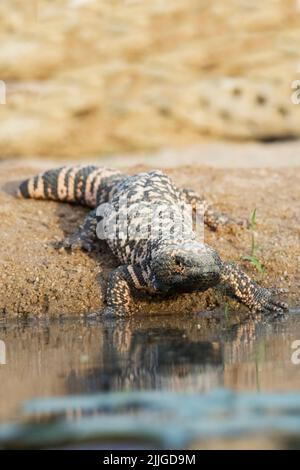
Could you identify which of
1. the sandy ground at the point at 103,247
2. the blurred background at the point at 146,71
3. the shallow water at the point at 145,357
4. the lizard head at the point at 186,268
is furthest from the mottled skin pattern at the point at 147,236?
the blurred background at the point at 146,71

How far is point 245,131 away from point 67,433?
988cm

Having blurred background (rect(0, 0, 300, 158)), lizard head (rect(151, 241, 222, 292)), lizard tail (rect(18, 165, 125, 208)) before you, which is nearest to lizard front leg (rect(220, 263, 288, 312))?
lizard head (rect(151, 241, 222, 292))

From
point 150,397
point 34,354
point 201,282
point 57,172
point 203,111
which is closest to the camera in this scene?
point 150,397

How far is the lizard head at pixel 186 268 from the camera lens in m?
6.51

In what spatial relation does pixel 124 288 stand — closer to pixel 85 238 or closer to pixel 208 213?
pixel 85 238

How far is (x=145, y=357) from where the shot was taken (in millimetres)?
5484

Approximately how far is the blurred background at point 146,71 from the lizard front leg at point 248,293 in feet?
20.8

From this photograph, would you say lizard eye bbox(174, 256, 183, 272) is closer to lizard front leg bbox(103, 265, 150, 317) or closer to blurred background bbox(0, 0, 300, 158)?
lizard front leg bbox(103, 265, 150, 317)

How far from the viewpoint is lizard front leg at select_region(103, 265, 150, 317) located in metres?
7.07

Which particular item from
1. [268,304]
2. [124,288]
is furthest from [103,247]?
[268,304]

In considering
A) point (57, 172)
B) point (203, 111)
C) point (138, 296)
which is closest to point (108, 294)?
point (138, 296)

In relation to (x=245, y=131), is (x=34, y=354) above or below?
below

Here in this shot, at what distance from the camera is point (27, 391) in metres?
4.77

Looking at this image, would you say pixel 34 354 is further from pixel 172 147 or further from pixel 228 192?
pixel 172 147
